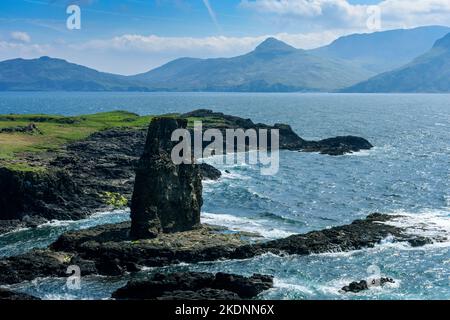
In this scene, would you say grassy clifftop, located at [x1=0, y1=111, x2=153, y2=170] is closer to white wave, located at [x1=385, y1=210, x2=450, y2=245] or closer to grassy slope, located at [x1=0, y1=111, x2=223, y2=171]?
grassy slope, located at [x1=0, y1=111, x2=223, y2=171]

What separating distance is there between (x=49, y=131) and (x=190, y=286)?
10986 centimetres

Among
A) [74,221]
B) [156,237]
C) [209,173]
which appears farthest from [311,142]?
[156,237]

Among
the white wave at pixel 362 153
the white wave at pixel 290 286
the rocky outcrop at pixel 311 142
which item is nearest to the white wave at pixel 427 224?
the white wave at pixel 290 286

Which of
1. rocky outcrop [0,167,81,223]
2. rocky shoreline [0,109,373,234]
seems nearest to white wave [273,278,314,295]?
rocky shoreline [0,109,373,234]

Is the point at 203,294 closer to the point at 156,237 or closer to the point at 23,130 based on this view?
the point at 156,237

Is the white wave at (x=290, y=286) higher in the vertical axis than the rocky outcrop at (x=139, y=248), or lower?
lower

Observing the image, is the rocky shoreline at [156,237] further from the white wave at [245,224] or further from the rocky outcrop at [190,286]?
the white wave at [245,224]

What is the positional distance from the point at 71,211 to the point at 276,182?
1661 inches

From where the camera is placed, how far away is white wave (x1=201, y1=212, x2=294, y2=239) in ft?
245

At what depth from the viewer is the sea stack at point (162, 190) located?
68.9 metres

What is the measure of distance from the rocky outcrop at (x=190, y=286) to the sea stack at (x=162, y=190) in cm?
1571

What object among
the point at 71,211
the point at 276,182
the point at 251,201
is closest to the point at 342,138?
the point at 276,182

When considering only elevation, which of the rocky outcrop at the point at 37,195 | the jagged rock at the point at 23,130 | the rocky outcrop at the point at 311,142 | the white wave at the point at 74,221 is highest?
the jagged rock at the point at 23,130

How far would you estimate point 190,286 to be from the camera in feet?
171
